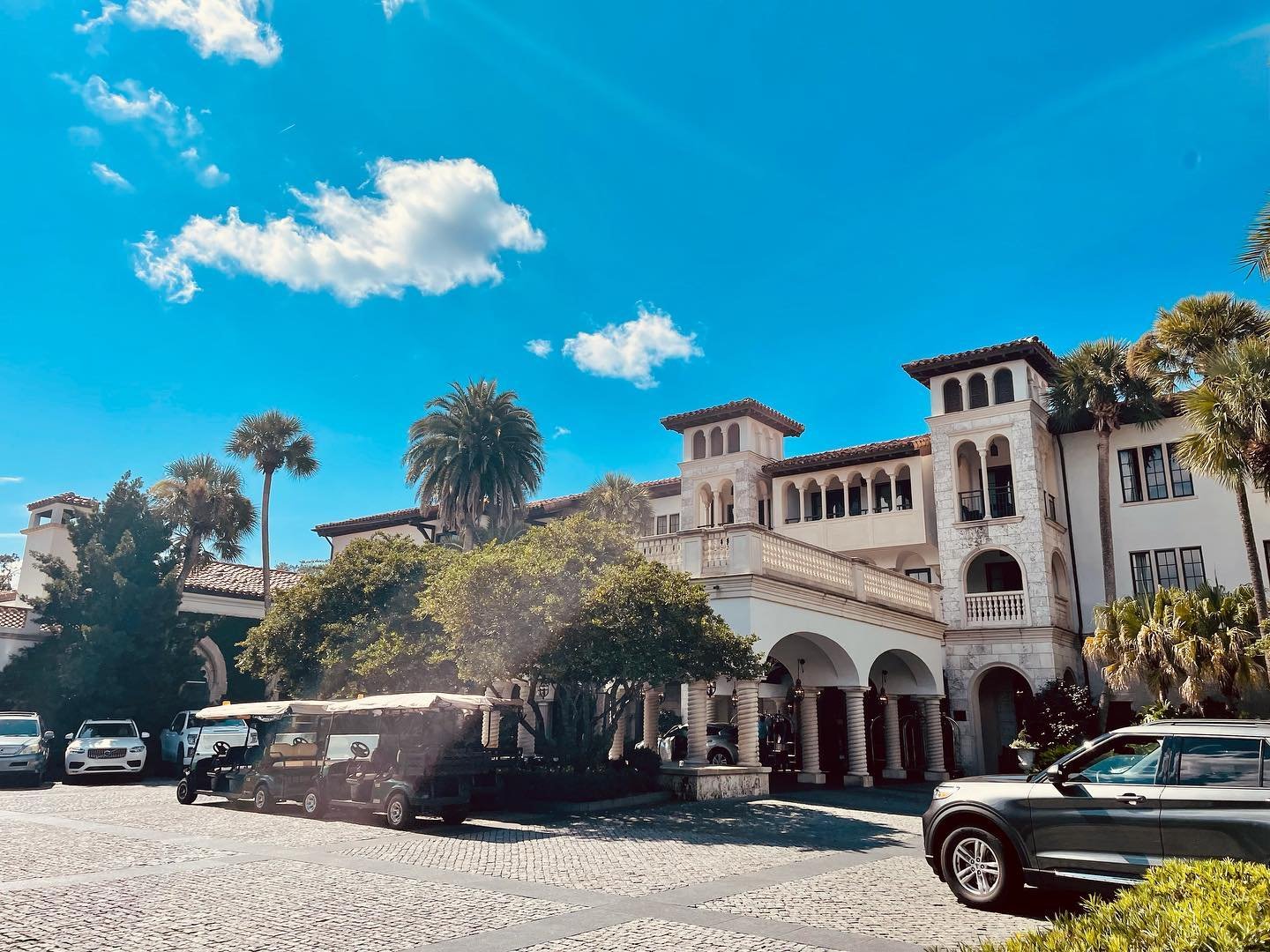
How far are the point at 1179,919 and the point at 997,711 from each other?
29897 millimetres

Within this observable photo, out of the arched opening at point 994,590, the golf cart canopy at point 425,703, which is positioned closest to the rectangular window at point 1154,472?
the arched opening at point 994,590

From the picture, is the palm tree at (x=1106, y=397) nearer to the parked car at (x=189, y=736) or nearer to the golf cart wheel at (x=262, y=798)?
the golf cart wheel at (x=262, y=798)

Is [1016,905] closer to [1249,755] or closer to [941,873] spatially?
[941,873]

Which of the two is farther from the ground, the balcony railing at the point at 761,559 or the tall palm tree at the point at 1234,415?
the tall palm tree at the point at 1234,415

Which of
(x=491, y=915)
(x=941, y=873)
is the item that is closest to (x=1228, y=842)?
(x=941, y=873)

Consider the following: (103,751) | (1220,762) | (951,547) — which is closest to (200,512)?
(103,751)

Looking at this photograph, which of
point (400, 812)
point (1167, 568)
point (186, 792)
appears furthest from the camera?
point (1167, 568)

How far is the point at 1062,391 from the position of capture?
30016 millimetres

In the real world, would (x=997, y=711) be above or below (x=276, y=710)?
below

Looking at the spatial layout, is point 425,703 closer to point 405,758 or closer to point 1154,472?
point 405,758

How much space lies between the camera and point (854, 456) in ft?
111

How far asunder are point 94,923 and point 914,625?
23.0 metres

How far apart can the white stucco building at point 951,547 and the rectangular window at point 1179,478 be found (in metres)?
0.06

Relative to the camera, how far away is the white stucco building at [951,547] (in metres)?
24.5
